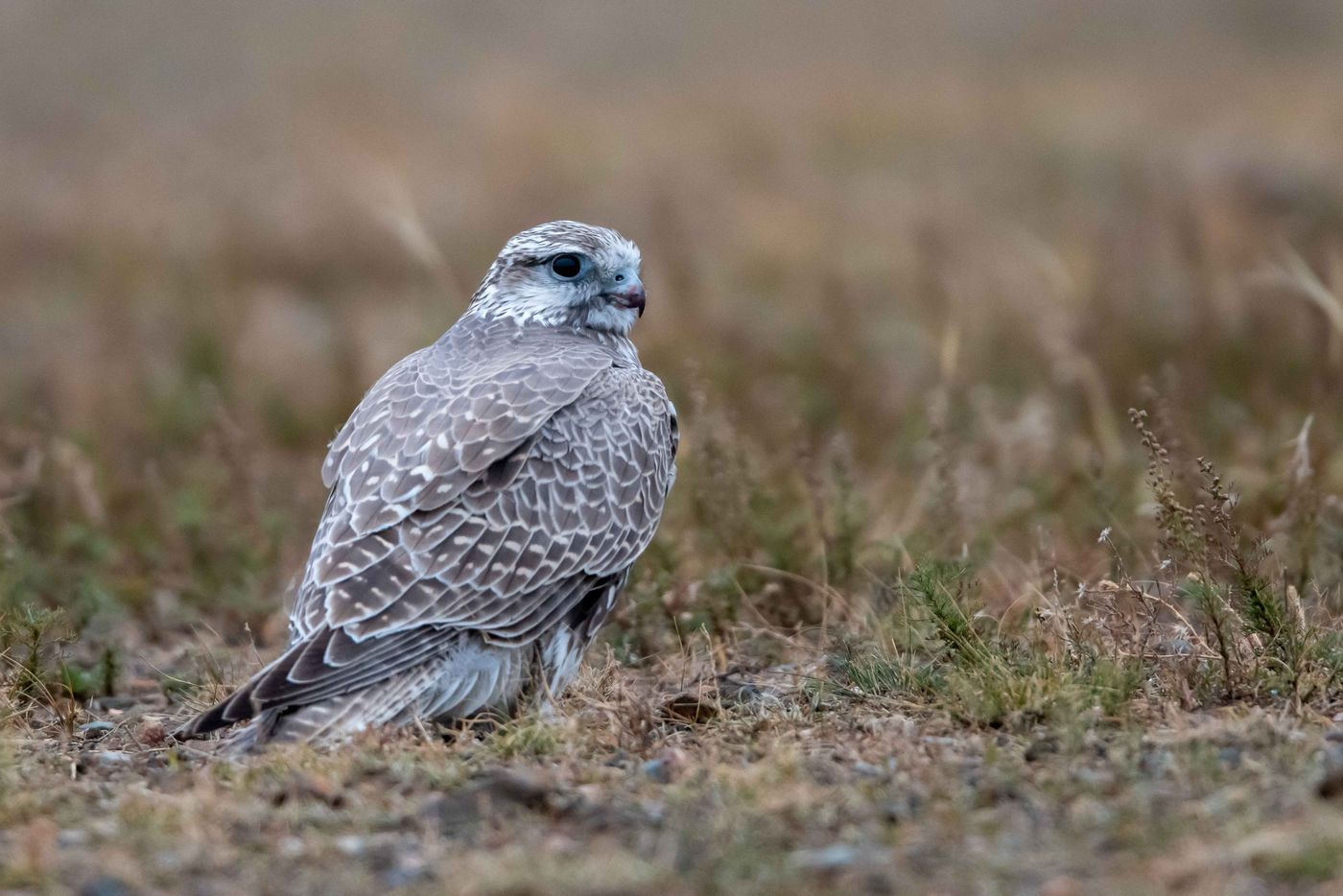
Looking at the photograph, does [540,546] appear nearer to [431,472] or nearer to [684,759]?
[431,472]

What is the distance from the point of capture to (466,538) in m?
4.81

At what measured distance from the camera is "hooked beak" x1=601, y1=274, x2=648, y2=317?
5.86m

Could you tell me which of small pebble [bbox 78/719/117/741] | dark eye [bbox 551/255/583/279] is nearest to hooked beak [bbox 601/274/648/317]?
dark eye [bbox 551/255/583/279]

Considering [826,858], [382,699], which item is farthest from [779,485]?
[826,858]

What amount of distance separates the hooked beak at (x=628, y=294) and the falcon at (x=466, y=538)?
31 centimetres

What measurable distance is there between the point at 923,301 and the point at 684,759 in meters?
7.35

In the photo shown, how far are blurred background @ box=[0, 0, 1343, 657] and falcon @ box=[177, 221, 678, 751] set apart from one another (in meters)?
0.77

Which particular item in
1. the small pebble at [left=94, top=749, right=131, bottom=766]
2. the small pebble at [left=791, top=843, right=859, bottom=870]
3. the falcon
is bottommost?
the small pebble at [left=94, top=749, right=131, bottom=766]

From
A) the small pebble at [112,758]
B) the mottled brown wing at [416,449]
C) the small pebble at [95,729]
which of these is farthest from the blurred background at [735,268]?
the small pebble at [112,758]

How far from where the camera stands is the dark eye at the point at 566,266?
5.91 metres

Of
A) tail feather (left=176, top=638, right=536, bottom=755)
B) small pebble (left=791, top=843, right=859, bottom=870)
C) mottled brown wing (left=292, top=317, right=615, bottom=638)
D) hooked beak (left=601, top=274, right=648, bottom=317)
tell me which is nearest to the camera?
small pebble (left=791, top=843, right=859, bottom=870)

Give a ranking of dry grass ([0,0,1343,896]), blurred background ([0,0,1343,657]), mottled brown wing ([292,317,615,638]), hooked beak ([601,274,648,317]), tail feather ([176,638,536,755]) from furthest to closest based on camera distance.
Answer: blurred background ([0,0,1343,657]) → hooked beak ([601,274,648,317]) → mottled brown wing ([292,317,615,638]) → tail feather ([176,638,536,755]) → dry grass ([0,0,1343,896])

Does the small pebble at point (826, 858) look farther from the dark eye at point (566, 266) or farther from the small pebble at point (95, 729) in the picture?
the dark eye at point (566, 266)

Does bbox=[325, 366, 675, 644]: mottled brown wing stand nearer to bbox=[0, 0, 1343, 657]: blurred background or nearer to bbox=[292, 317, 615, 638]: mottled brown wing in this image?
bbox=[292, 317, 615, 638]: mottled brown wing
